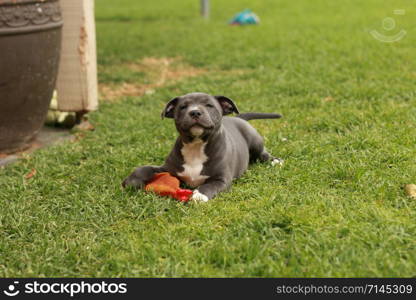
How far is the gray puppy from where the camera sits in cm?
455

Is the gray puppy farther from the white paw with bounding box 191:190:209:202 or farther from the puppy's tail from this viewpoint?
the puppy's tail

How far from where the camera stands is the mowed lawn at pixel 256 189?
11.8 ft

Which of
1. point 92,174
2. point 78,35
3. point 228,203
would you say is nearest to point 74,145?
point 92,174

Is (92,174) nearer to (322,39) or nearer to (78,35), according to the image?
(78,35)

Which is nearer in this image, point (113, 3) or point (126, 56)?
point (126, 56)

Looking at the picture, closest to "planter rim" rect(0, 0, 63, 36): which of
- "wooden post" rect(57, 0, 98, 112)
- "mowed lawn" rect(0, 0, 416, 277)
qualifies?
"wooden post" rect(57, 0, 98, 112)

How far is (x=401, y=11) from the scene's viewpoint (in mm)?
14500

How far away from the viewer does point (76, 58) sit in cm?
727

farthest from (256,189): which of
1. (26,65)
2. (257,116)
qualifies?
(26,65)

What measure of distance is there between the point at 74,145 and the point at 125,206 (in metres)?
2.09

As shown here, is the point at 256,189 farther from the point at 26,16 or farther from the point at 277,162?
the point at 26,16

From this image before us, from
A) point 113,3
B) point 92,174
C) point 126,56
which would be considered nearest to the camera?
point 92,174

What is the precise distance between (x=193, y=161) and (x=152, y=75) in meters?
5.08

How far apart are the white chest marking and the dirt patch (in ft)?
12.5
